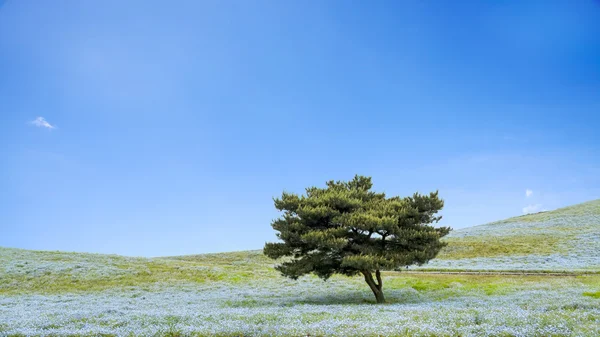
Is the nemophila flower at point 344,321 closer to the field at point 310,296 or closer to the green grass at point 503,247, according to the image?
the field at point 310,296

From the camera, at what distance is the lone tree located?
26641 millimetres

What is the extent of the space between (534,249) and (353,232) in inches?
1883

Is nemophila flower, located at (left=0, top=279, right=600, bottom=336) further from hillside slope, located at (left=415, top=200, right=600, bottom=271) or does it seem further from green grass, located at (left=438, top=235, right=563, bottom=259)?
green grass, located at (left=438, top=235, right=563, bottom=259)

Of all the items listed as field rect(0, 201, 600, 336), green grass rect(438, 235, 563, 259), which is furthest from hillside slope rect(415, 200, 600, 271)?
field rect(0, 201, 600, 336)

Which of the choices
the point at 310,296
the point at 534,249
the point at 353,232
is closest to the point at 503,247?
the point at 534,249

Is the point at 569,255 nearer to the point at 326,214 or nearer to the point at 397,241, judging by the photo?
the point at 397,241

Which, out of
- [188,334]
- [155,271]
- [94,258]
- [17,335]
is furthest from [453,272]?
[94,258]

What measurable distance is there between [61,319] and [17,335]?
280 cm

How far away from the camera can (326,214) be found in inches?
1092

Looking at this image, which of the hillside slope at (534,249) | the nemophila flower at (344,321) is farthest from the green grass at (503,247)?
the nemophila flower at (344,321)

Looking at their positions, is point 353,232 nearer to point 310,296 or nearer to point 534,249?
point 310,296

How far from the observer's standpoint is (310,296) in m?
32.4

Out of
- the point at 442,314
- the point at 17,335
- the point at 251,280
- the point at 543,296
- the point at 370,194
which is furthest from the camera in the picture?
the point at 251,280

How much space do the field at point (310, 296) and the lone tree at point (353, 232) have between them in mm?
2836
